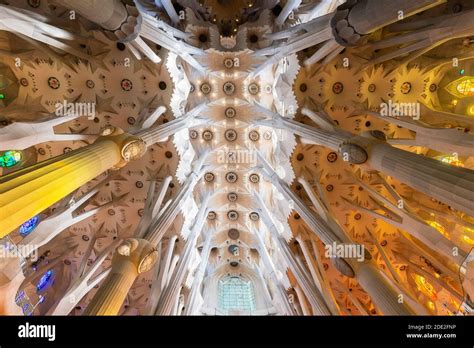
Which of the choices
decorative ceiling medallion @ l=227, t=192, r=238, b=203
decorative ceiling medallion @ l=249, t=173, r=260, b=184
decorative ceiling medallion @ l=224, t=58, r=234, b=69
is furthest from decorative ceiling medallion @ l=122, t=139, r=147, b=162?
decorative ceiling medallion @ l=227, t=192, r=238, b=203

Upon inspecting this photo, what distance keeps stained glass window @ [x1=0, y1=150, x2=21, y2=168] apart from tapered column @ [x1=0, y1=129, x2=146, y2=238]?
374 inches

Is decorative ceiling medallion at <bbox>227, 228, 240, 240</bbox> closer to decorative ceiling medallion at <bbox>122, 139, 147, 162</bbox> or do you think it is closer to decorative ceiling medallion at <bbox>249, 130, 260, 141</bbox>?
decorative ceiling medallion at <bbox>249, 130, 260, 141</bbox>

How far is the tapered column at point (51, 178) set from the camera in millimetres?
5383

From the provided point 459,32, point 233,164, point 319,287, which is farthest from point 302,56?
point 319,287

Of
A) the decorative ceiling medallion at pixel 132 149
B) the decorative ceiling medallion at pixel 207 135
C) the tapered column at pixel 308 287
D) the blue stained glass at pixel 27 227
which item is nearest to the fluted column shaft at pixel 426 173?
the decorative ceiling medallion at pixel 132 149

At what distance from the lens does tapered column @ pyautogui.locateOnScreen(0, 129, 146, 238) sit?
5383 millimetres

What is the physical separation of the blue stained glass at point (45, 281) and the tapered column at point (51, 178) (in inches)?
466

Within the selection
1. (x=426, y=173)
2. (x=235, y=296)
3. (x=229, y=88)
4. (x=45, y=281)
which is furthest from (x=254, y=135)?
(x=45, y=281)

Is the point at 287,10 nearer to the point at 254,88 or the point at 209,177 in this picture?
the point at 254,88

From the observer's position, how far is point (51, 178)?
642 cm

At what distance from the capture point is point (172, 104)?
1579 cm

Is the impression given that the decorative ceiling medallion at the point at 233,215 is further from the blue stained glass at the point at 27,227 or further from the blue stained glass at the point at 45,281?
the blue stained glass at the point at 27,227
